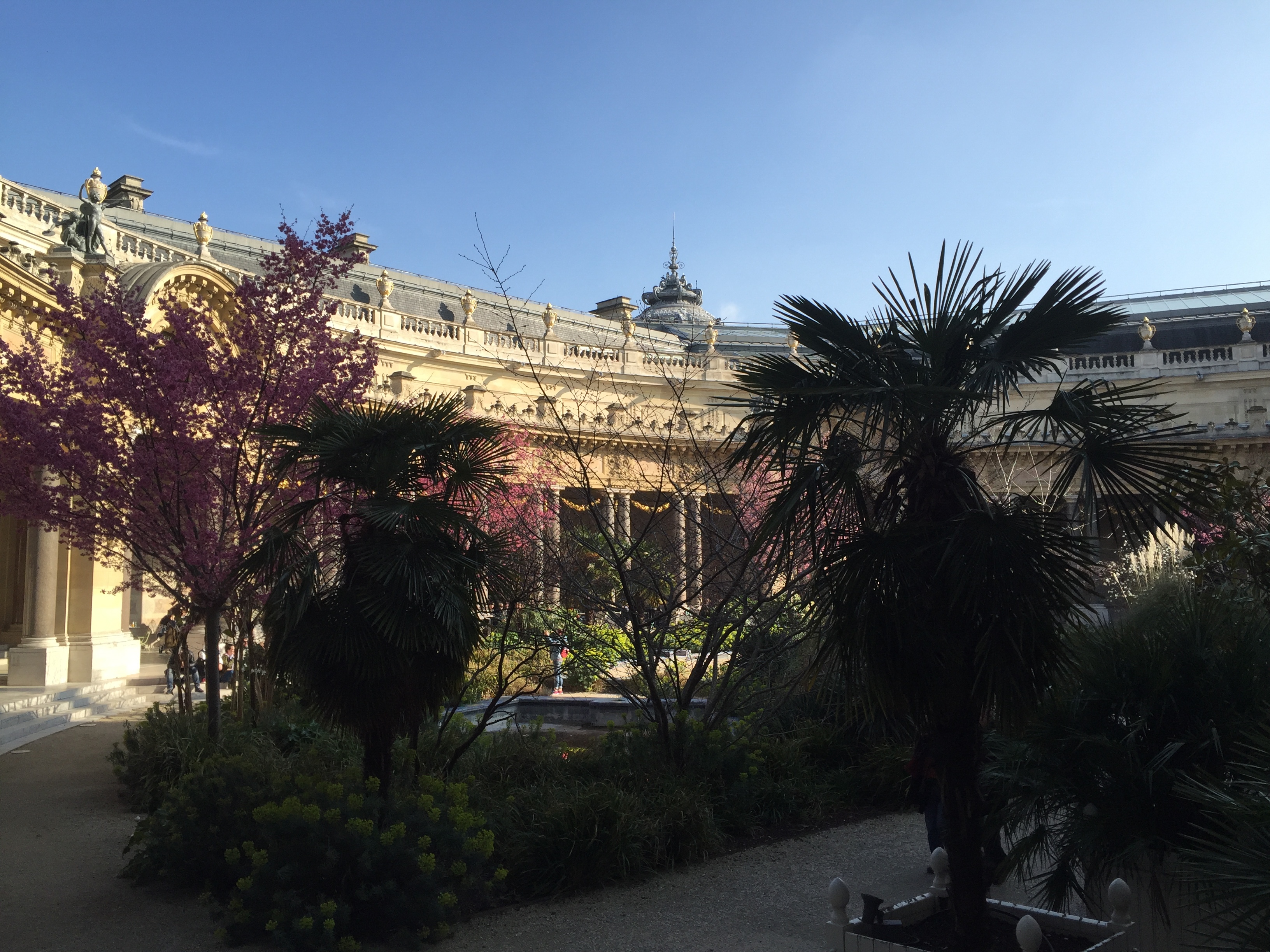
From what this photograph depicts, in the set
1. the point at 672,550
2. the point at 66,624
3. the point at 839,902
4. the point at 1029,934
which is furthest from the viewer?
the point at 66,624

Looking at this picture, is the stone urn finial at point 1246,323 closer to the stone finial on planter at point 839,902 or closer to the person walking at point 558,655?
the person walking at point 558,655

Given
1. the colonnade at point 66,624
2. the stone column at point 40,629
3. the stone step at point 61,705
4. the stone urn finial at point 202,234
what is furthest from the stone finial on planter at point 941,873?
the stone urn finial at point 202,234

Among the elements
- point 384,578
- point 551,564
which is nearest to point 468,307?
point 551,564

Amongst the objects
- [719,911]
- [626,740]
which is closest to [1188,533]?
[719,911]

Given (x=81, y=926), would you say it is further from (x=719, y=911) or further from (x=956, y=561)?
(x=956, y=561)

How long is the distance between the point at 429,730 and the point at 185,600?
2.85m

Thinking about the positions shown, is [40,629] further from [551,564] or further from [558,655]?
[551,564]

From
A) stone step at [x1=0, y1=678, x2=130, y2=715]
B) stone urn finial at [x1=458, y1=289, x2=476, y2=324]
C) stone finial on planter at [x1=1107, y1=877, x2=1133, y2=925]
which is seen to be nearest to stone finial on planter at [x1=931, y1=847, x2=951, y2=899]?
stone finial on planter at [x1=1107, y1=877, x2=1133, y2=925]

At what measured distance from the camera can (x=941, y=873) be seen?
6605 millimetres

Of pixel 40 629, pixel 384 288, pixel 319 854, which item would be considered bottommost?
pixel 319 854

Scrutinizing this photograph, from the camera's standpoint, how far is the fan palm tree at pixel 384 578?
742 centimetres

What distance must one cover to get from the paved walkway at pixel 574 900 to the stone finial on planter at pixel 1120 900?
186 centimetres

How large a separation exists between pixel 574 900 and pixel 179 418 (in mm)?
5996

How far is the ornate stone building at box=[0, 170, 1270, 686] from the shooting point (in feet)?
63.7
